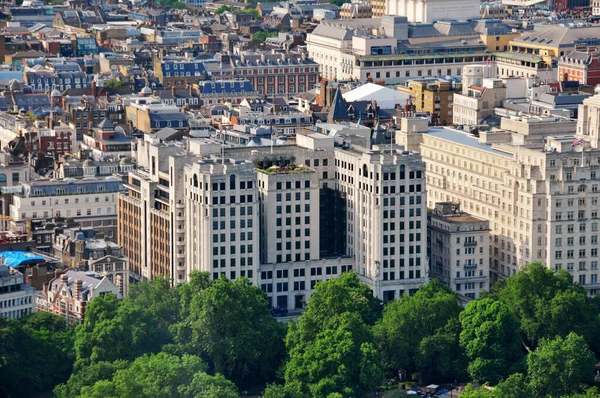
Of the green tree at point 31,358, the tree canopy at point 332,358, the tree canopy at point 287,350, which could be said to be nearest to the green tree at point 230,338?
the tree canopy at point 287,350

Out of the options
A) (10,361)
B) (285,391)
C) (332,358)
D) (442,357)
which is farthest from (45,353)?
(442,357)

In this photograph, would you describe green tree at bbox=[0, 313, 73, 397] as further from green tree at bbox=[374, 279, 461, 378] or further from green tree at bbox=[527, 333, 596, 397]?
green tree at bbox=[527, 333, 596, 397]

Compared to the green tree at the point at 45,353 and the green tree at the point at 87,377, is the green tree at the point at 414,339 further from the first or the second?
the green tree at the point at 45,353

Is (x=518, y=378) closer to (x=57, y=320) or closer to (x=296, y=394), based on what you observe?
(x=296, y=394)

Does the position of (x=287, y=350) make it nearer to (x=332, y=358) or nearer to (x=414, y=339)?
(x=332, y=358)

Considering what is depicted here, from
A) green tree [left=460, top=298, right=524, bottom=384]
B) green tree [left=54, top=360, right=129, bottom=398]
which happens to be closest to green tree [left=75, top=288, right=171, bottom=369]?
green tree [left=54, top=360, right=129, bottom=398]

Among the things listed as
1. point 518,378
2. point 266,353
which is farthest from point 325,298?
point 518,378
